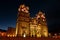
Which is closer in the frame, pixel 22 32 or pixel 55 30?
pixel 22 32

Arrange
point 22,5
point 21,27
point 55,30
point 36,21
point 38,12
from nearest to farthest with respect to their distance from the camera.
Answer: point 21,27, point 22,5, point 36,21, point 38,12, point 55,30

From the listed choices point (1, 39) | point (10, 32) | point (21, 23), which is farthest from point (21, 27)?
point (1, 39)

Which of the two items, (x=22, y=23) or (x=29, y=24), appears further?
(x=29, y=24)

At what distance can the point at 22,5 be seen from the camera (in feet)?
174

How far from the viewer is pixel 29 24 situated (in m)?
51.4

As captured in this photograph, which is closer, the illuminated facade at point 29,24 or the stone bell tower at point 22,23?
the stone bell tower at point 22,23

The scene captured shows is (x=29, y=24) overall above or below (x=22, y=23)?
below

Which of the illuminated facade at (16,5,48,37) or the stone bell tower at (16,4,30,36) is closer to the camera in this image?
the stone bell tower at (16,4,30,36)

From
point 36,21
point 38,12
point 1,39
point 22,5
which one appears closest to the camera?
point 1,39

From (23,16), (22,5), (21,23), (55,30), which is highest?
(22,5)

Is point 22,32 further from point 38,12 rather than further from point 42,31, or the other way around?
point 38,12

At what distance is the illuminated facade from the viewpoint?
158 ft

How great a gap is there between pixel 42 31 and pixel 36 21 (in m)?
5.94

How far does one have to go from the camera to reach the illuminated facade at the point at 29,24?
48.0 m
